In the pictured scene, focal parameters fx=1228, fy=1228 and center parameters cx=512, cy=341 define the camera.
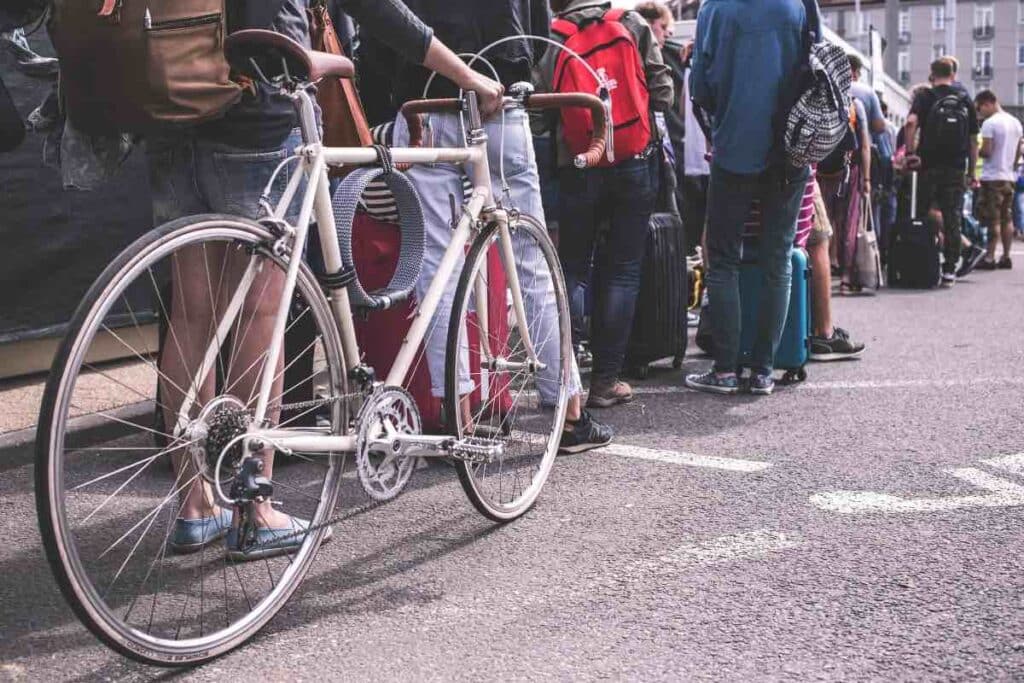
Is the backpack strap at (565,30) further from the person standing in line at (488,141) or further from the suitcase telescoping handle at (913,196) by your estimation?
the suitcase telescoping handle at (913,196)

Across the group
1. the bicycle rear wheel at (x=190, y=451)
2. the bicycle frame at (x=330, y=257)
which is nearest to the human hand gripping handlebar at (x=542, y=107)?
the bicycle frame at (x=330, y=257)

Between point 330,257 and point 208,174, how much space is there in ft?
1.38

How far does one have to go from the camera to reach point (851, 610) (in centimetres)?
291

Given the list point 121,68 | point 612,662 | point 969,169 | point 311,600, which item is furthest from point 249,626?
point 969,169

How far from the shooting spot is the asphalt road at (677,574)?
2.66m

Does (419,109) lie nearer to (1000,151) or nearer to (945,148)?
(945,148)

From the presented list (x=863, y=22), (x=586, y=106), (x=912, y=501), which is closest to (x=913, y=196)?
(x=912, y=501)

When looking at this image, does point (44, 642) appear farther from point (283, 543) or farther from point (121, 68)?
point (121, 68)

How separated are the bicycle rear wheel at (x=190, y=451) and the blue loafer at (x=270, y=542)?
2cm

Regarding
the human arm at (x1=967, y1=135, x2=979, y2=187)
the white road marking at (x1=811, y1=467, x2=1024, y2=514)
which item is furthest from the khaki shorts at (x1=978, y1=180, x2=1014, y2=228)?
the white road marking at (x1=811, y1=467, x2=1024, y2=514)

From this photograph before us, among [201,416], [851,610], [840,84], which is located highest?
[840,84]

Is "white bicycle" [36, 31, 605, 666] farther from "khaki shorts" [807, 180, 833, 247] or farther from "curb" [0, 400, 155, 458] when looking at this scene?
"khaki shorts" [807, 180, 833, 247]

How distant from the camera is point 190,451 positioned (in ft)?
8.57

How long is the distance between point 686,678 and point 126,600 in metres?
1.37
